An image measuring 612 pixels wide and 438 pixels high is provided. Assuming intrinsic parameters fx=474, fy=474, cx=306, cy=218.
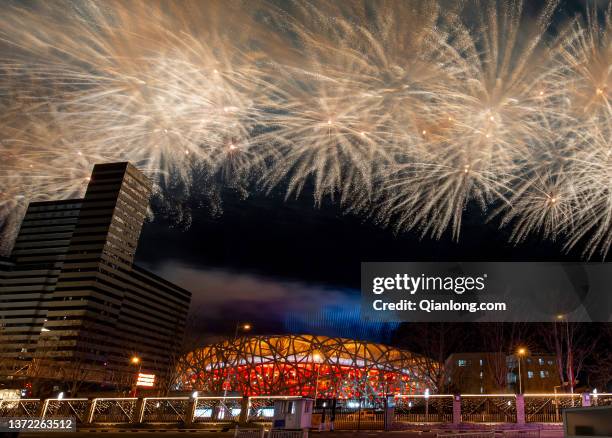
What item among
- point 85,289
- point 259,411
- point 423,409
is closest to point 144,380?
point 259,411

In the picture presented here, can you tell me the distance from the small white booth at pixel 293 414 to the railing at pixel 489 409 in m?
10.6

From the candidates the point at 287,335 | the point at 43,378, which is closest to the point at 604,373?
the point at 287,335

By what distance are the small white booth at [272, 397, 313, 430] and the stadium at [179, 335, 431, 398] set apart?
63.7 meters

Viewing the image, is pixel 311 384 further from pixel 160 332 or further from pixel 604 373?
pixel 160 332

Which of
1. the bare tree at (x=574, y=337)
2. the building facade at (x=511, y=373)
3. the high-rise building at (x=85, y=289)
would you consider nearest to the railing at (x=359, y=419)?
the bare tree at (x=574, y=337)

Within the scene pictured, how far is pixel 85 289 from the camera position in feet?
547

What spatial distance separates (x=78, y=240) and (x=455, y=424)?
173 m

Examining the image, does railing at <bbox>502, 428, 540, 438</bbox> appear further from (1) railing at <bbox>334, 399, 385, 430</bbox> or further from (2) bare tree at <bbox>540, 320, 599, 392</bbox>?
(2) bare tree at <bbox>540, 320, 599, 392</bbox>

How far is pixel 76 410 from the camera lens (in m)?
29.0

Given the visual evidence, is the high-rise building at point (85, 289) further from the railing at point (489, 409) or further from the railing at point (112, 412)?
the railing at point (489, 409)

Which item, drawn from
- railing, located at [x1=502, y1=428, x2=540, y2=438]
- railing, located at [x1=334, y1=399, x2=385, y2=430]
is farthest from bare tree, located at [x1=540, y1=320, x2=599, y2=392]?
railing, located at [x1=502, y1=428, x2=540, y2=438]

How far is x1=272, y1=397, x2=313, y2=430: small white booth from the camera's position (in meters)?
20.5

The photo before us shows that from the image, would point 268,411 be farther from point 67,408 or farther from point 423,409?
point 67,408

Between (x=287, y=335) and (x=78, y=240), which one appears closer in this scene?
(x=287, y=335)
